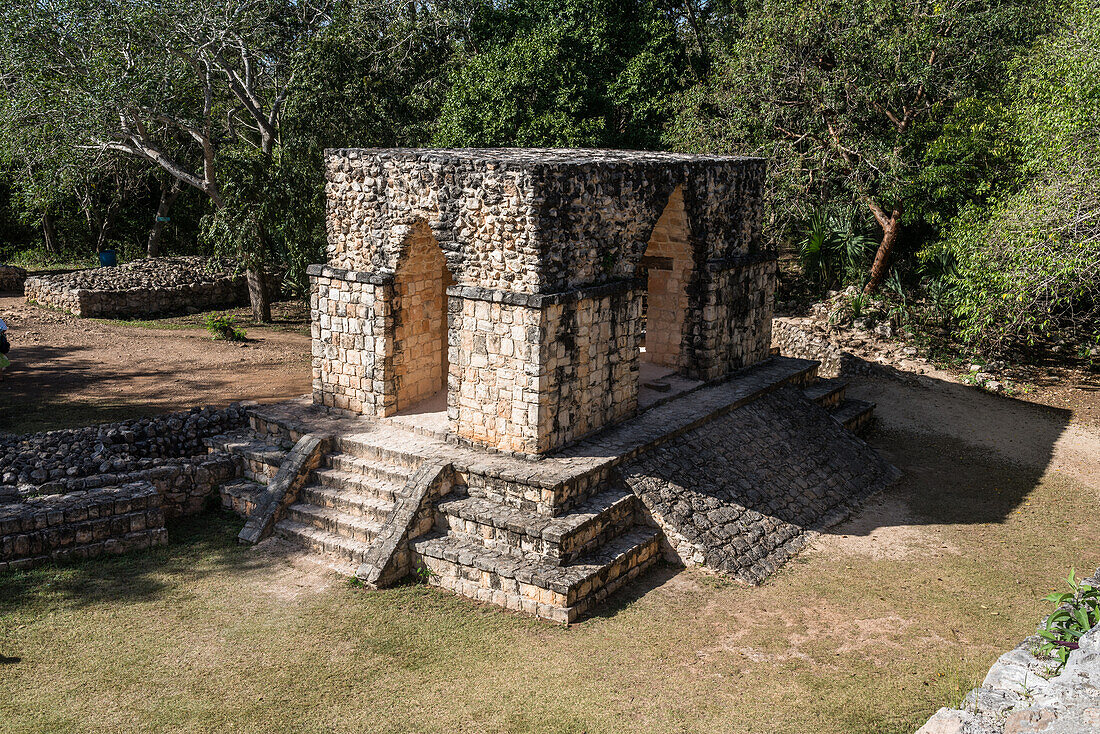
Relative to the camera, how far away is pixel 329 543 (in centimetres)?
870

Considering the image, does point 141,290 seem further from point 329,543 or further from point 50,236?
point 329,543

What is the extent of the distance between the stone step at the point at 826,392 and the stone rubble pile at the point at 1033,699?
7.41 meters

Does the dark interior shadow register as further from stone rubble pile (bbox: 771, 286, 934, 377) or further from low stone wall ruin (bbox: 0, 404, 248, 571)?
low stone wall ruin (bbox: 0, 404, 248, 571)

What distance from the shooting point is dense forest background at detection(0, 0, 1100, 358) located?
1540cm

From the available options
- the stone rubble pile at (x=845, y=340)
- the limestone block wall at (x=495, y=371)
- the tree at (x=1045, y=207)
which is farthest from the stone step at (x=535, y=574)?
the stone rubble pile at (x=845, y=340)

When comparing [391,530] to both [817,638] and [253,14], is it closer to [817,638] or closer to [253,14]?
[817,638]

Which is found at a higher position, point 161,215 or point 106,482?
point 161,215

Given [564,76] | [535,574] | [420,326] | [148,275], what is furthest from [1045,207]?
[148,275]

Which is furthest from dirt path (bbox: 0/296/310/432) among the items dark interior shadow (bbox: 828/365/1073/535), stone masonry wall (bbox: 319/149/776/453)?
dark interior shadow (bbox: 828/365/1073/535)

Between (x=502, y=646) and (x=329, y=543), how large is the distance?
7.54ft

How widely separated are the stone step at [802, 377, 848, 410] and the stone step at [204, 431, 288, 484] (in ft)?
22.5

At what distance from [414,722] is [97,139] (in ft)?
46.9

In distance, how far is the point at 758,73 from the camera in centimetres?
1652

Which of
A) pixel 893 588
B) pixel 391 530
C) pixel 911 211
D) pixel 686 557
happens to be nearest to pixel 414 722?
pixel 391 530
